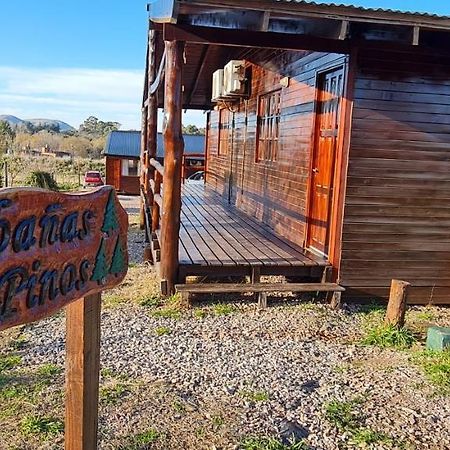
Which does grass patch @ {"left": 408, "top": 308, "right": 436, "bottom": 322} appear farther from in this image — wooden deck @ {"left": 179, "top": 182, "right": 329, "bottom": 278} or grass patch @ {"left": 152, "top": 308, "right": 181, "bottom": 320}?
grass patch @ {"left": 152, "top": 308, "right": 181, "bottom": 320}

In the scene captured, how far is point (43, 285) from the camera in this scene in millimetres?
1693

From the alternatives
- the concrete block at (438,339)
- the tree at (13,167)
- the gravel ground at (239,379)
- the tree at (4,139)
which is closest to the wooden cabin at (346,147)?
the gravel ground at (239,379)

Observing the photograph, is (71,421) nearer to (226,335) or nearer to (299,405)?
(299,405)

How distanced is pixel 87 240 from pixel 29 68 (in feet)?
269

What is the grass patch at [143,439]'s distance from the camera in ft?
9.93

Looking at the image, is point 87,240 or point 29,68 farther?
point 29,68

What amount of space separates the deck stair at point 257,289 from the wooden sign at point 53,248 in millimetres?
3499

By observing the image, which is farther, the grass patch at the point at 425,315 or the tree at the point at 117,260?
the grass patch at the point at 425,315

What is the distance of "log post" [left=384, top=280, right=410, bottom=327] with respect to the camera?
5102 millimetres

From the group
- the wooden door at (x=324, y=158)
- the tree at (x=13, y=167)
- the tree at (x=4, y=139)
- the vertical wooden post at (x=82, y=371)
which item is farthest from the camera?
the tree at (x=4, y=139)

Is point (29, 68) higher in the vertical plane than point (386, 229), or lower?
higher

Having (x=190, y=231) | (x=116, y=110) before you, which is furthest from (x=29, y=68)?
(x=190, y=231)

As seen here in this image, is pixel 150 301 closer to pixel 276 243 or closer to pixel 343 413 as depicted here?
pixel 276 243

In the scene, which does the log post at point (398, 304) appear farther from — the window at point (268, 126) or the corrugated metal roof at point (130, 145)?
the corrugated metal roof at point (130, 145)
